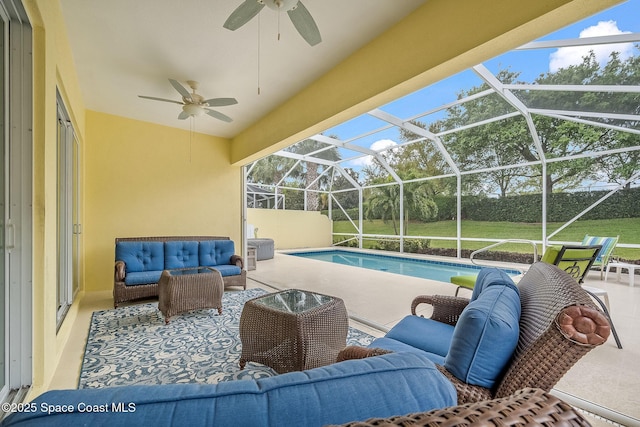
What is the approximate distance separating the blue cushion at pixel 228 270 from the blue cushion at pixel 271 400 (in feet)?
13.8

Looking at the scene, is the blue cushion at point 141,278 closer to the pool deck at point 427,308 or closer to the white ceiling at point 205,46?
the pool deck at point 427,308

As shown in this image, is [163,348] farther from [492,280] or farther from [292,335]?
[492,280]

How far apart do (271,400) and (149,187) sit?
18.8 feet

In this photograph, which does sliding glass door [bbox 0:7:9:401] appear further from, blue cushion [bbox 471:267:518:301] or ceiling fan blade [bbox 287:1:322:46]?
blue cushion [bbox 471:267:518:301]

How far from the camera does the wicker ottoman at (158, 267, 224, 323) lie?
3.20m

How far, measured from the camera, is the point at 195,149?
228 inches

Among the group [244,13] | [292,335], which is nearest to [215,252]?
[292,335]

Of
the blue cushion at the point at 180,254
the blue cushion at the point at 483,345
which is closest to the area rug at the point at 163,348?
the blue cushion at the point at 180,254

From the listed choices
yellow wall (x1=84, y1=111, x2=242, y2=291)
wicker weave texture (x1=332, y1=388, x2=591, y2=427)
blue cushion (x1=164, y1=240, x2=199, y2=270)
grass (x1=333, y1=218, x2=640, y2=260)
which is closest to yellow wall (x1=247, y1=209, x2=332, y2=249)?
grass (x1=333, y1=218, x2=640, y2=260)

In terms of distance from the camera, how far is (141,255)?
4457 millimetres

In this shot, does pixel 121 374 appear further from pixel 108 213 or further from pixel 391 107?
pixel 391 107

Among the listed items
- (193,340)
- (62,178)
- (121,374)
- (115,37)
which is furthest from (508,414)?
(62,178)

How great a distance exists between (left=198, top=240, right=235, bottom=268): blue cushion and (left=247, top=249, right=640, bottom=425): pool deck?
724mm

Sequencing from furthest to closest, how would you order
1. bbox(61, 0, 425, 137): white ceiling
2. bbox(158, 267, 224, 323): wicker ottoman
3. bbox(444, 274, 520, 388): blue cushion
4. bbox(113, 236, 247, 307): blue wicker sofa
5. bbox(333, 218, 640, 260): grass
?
bbox(333, 218, 640, 260): grass < bbox(113, 236, 247, 307): blue wicker sofa < bbox(158, 267, 224, 323): wicker ottoman < bbox(61, 0, 425, 137): white ceiling < bbox(444, 274, 520, 388): blue cushion
